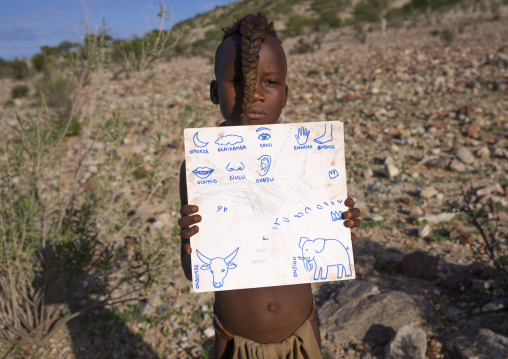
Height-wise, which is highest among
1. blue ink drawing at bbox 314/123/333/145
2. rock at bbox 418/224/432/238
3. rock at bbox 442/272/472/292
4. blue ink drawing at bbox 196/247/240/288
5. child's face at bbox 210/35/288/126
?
child's face at bbox 210/35/288/126

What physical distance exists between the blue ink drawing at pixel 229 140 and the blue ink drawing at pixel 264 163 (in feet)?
0.34

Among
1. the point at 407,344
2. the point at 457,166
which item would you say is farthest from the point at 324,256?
the point at 457,166

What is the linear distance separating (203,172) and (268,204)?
10.4 inches

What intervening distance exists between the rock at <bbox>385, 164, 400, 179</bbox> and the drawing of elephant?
3974mm

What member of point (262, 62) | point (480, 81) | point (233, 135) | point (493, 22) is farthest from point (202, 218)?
point (493, 22)

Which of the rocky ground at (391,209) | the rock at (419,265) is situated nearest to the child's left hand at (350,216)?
the rocky ground at (391,209)

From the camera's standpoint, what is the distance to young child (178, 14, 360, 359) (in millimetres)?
1494

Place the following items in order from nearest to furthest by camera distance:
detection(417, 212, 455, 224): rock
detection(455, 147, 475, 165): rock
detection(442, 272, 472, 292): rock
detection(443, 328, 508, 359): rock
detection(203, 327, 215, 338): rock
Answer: detection(443, 328, 508, 359): rock < detection(203, 327, 215, 338): rock < detection(442, 272, 472, 292): rock < detection(417, 212, 455, 224): rock < detection(455, 147, 475, 165): rock

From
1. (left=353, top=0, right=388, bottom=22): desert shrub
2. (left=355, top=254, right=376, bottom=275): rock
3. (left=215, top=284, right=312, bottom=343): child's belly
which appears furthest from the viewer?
(left=353, top=0, right=388, bottom=22): desert shrub

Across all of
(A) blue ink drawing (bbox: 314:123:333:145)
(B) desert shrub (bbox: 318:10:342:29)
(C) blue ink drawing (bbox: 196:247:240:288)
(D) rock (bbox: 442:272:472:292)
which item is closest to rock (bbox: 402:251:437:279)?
(D) rock (bbox: 442:272:472:292)

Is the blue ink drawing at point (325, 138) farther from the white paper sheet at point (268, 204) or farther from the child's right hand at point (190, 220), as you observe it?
the child's right hand at point (190, 220)

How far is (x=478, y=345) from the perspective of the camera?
250 cm

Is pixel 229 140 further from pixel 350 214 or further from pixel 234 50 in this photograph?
pixel 350 214

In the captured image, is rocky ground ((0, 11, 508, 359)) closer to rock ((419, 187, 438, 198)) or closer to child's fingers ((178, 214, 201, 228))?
rock ((419, 187, 438, 198))
